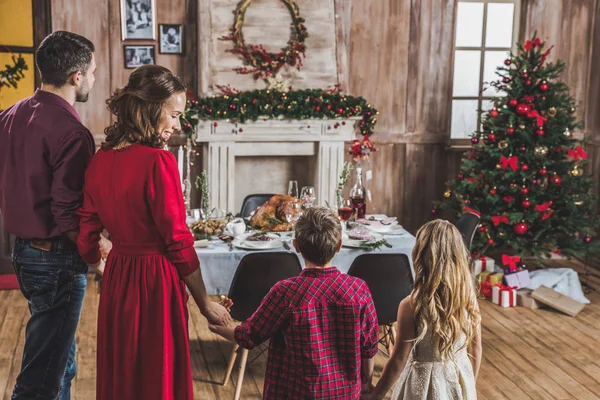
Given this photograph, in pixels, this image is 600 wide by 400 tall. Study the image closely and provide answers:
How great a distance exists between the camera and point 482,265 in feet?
18.3

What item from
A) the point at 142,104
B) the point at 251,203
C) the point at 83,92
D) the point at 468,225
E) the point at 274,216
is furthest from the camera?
the point at 251,203

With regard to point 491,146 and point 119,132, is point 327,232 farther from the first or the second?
point 491,146

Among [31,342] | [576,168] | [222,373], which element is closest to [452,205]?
[576,168]

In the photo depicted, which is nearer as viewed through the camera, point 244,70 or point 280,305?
point 280,305

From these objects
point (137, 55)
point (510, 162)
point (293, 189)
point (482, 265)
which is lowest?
point (482, 265)

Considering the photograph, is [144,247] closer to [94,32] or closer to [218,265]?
[218,265]

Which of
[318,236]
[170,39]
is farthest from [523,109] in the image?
[318,236]

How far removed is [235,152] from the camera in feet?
19.7

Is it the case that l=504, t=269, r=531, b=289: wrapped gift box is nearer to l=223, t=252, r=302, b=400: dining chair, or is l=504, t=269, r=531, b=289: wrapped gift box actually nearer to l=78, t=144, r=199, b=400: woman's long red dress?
l=223, t=252, r=302, b=400: dining chair

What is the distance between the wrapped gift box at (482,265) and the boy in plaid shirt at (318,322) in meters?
3.41

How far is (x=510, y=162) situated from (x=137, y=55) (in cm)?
309

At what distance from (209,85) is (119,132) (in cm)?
368

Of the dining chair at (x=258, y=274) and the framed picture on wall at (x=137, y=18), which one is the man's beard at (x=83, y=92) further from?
the framed picture on wall at (x=137, y=18)

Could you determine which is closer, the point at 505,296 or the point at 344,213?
the point at 344,213
